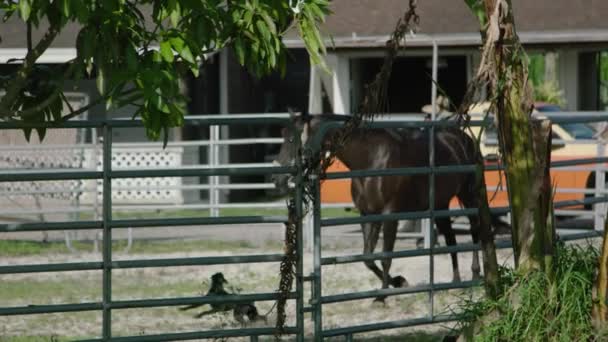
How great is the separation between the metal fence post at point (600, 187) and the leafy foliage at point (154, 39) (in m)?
7.87

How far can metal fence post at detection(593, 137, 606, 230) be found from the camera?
14.1m

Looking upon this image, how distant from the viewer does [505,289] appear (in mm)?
7281

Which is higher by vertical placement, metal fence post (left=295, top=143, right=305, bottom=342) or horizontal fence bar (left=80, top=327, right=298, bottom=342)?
metal fence post (left=295, top=143, right=305, bottom=342)

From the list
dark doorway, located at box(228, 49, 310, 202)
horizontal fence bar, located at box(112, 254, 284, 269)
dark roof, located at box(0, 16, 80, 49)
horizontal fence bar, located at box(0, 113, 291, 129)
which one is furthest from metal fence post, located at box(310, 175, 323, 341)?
dark doorway, located at box(228, 49, 310, 202)

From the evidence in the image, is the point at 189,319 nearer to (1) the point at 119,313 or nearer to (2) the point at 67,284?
(1) the point at 119,313

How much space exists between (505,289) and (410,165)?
5.05 meters

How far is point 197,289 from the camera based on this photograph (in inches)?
508

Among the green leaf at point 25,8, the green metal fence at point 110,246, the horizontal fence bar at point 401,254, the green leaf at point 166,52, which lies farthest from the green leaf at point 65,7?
the horizontal fence bar at point 401,254

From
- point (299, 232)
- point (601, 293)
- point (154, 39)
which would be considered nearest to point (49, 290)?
point (299, 232)

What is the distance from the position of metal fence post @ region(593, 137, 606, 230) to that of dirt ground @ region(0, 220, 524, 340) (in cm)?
117

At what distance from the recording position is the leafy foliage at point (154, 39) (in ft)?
17.7

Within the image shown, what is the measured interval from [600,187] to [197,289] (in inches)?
188

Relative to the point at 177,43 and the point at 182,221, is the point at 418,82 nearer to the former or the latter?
the point at 182,221

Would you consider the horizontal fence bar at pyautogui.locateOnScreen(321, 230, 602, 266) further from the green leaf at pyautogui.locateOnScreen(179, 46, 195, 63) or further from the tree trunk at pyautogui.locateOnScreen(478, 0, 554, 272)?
the green leaf at pyautogui.locateOnScreen(179, 46, 195, 63)
